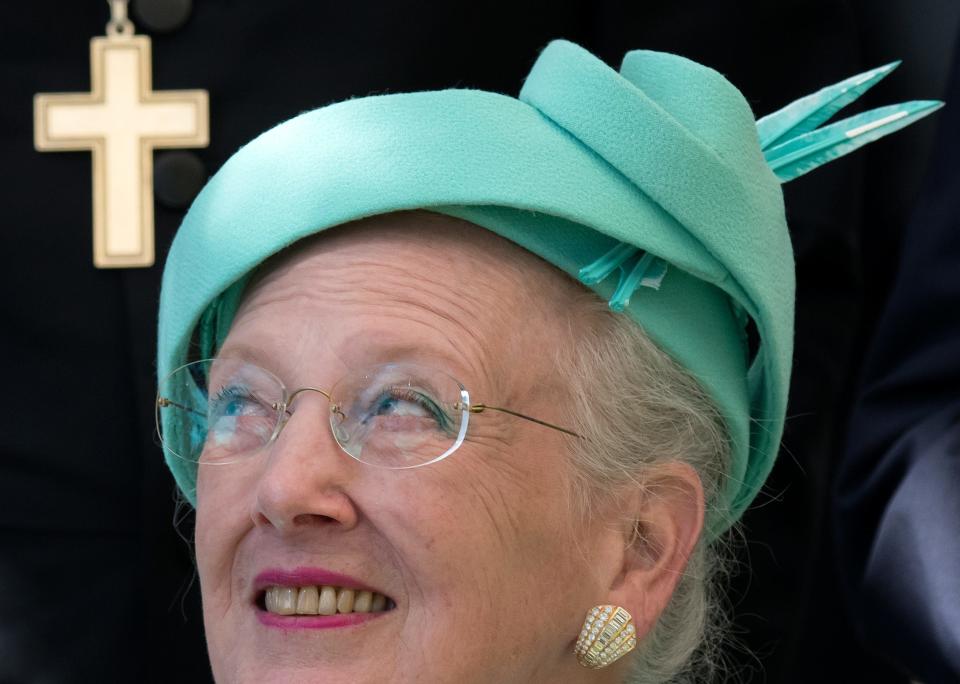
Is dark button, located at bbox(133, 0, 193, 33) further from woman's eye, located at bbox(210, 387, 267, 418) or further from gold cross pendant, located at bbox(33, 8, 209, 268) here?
woman's eye, located at bbox(210, 387, 267, 418)

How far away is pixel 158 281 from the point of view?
3.36 m

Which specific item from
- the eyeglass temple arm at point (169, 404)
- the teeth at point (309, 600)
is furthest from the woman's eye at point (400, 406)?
the eyeglass temple arm at point (169, 404)

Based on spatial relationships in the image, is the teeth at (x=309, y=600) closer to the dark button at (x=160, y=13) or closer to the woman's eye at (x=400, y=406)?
the woman's eye at (x=400, y=406)

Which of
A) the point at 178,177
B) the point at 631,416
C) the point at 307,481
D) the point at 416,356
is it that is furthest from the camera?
the point at 178,177

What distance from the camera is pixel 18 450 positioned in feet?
10.9

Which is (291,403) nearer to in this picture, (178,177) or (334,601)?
(334,601)

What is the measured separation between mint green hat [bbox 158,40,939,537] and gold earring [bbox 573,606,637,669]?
403mm

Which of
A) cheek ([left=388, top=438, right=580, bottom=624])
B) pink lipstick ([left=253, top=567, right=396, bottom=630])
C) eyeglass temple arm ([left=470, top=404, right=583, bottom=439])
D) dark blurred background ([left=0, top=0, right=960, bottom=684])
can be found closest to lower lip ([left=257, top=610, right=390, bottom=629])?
pink lipstick ([left=253, top=567, right=396, bottom=630])

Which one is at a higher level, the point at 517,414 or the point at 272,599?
the point at 517,414

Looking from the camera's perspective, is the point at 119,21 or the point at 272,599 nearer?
the point at 272,599

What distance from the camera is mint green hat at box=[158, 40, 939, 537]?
2518 mm

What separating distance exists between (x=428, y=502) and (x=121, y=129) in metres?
1.31

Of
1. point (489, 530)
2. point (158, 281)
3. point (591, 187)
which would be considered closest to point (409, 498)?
point (489, 530)

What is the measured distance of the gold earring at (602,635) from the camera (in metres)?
2.57
